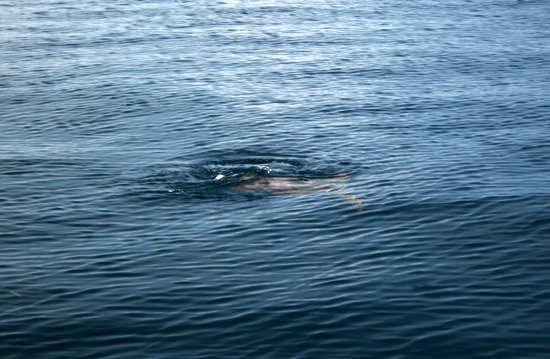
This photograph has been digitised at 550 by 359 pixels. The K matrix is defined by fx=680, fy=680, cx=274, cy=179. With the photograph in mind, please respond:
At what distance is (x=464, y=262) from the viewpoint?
15.4m

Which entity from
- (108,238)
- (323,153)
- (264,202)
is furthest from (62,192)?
(323,153)

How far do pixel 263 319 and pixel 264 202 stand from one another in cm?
619

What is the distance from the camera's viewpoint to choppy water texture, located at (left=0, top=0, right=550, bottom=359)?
12844mm

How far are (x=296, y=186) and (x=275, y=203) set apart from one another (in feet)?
4.64

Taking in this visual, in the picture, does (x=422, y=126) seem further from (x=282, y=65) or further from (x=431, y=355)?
(x=431, y=355)

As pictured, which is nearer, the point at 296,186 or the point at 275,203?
the point at 275,203

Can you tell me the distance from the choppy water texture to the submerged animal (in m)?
0.11

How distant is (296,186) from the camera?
2000cm

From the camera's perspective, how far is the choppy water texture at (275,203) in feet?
42.1

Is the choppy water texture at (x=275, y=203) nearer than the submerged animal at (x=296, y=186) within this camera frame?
Yes

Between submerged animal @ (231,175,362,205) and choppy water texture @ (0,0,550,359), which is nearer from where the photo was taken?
choppy water texture @ (0,0,550,359)

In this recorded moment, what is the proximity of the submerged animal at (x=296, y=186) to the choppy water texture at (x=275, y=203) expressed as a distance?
0.36ft

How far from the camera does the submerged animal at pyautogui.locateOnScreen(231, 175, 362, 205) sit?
771 inches

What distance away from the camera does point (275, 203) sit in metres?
18.8
